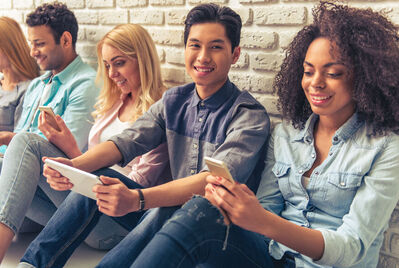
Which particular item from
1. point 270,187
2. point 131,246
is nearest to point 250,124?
point 270,187

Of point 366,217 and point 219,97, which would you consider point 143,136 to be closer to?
point 219,97

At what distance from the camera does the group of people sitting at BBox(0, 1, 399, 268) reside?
4.55 feet

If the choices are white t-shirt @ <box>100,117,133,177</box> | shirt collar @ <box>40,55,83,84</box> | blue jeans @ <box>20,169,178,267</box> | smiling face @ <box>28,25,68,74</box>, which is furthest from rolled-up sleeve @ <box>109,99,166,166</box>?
smiling face @ <box>28,25,68,74</box>

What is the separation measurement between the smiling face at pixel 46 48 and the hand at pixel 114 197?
150 centimetres

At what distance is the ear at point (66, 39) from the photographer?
286cm

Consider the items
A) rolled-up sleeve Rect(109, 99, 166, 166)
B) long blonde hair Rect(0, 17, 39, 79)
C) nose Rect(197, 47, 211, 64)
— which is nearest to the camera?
nose Rect(197, 47, 211, 64)

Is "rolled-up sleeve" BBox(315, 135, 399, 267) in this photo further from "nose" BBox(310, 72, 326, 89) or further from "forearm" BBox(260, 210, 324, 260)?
"nose" BBox(310, 72, 326, 89)

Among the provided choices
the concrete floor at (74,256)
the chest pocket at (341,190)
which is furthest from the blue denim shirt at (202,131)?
the concrete floor at (74,256)

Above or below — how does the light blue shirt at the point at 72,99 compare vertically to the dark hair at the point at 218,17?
below

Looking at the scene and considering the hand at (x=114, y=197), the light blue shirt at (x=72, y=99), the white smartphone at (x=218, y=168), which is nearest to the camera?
the white smartphone at (x=218, y=168)

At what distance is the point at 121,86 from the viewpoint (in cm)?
238

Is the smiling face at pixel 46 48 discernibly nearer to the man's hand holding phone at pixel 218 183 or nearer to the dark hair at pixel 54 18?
the dark hair at pixel 54 18

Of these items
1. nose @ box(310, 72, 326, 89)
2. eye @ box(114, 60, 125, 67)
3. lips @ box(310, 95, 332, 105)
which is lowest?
eye @ box(114, 60, 125, 67)

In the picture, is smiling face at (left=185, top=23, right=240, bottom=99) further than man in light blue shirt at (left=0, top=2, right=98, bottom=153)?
No
